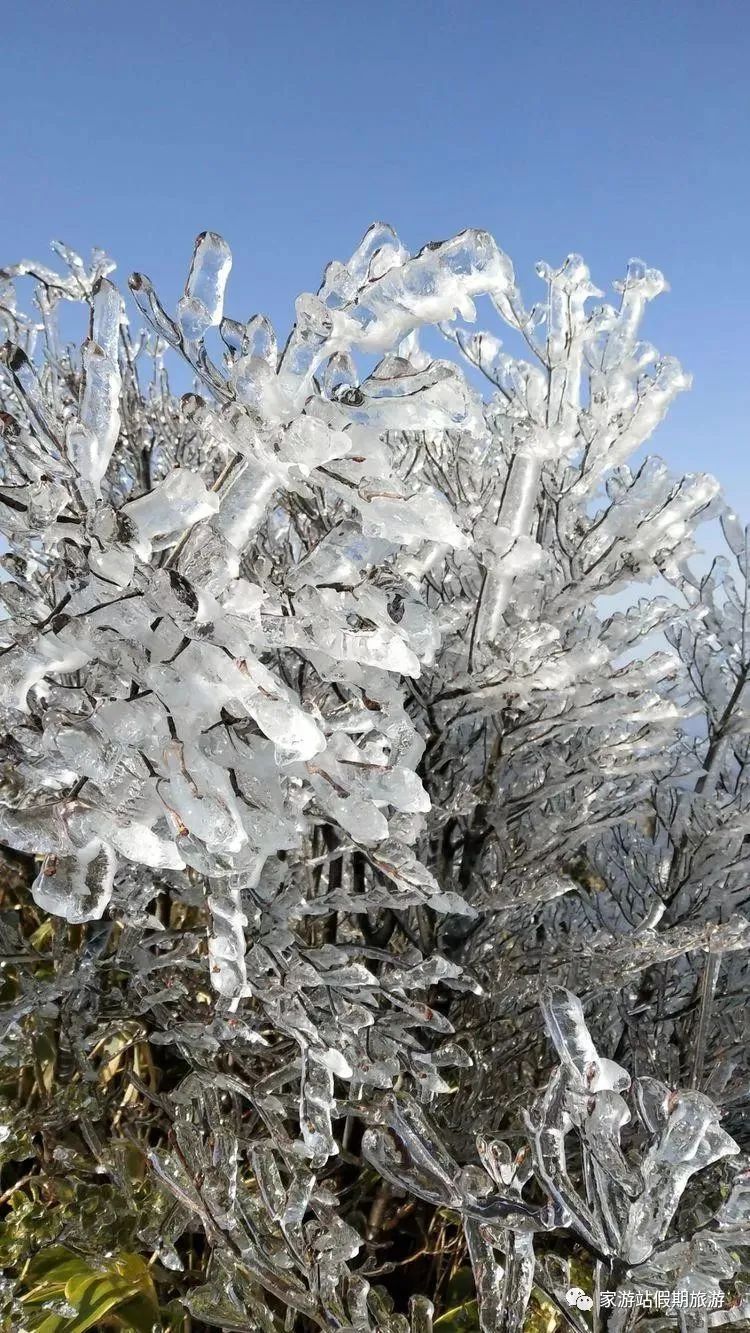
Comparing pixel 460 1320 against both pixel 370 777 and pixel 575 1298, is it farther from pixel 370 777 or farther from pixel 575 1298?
pixel 370 777

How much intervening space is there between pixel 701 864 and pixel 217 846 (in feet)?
6.21

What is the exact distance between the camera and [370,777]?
3.64ft

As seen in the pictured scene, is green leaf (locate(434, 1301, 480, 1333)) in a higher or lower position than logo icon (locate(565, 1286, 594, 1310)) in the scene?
lower

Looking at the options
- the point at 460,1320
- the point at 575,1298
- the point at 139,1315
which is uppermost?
the point at 575,1298

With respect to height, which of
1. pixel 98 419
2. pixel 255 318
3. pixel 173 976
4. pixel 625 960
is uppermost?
pixel 255 318

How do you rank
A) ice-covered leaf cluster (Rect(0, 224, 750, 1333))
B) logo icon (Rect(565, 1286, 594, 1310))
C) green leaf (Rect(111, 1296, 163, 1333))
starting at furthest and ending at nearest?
green leaf (Rect(111, 1296, 163, 1333)) → logo icon (Rect(565, 1286, 594, 1310)) → ice-covered leaf cluster (Rect(0, 224, 750, 1333))

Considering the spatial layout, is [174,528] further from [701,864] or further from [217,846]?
[701,864]

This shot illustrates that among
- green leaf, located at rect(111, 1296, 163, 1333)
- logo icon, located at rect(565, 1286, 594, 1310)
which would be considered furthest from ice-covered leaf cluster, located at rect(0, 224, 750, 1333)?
green leaf, located at rect(111, 1296, 163, 1333)

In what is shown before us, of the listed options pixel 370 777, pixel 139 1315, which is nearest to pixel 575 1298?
pixel 370 777

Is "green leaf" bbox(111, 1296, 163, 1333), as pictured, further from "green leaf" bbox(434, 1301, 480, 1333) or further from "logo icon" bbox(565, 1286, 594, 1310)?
"logo icon" bbox(565, 1286, 594, 1310)

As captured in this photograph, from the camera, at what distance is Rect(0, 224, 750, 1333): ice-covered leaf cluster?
1.01 m

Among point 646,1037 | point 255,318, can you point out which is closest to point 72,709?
point 255,318

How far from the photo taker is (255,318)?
110cm

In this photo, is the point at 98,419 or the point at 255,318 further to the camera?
the point at 255,318
